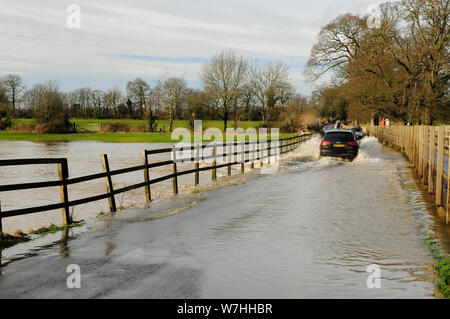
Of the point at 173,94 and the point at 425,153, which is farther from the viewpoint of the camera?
the point at 173,94

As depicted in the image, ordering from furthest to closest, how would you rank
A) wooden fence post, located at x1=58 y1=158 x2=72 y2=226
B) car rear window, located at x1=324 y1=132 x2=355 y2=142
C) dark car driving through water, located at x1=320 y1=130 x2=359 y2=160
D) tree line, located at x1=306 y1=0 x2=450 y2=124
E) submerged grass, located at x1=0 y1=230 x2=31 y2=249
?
1. tree line, located at x1=306 y1=0 x2=450 y2=124
2. car rear window, located at x1=324 y1=132 x2=355 y2=142
3. dark car driving through water, located at x1=320 y1=130 x2=359 y2=160
4. wooden fence post, located at x1=58 y1=158 x2=72 y2=226
5. submerged grass, located at x1=0 y1=230 x2=31 y2=249

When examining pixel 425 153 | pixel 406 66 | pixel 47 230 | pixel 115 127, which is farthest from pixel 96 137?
pixel 47 230

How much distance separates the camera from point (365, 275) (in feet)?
18.4

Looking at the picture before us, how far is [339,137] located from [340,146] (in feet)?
2.12

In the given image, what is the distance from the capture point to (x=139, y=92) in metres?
100

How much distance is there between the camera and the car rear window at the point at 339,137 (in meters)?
24.0

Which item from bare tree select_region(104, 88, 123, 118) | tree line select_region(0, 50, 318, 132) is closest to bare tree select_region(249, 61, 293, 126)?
tree line select_region(0, 50, 318, 132)

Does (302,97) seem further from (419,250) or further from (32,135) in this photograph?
(419,250)

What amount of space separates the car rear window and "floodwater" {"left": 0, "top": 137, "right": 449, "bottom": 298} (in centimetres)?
1234

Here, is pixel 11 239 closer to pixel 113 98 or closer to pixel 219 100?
pixel 219 100

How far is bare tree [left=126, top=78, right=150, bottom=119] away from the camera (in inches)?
3912

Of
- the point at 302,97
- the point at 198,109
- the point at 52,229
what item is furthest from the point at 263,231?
the point at 302,97

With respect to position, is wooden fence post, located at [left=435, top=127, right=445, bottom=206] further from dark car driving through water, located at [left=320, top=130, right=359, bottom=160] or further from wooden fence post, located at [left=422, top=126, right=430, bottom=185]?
dark car driving through water, located at [left=320, top=130, right=359, bottom=160]

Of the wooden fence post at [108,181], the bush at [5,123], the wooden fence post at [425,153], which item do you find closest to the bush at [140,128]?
the bush at [5,123]
